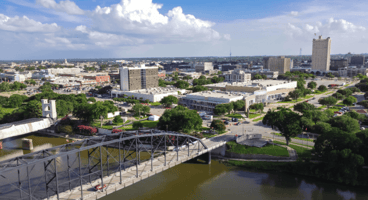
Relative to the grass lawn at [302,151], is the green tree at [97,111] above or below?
above

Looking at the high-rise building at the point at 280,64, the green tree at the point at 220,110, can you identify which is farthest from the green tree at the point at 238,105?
the high-rise building at the point at 280,64

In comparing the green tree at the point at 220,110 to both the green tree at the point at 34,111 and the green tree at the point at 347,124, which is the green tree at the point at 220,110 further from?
the green tree at the point at 34,111

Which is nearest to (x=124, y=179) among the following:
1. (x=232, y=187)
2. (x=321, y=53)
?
(x=232, y=187)

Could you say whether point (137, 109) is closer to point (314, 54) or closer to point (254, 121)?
point (254, 121)

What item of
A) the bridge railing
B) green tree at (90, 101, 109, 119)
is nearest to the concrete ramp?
green tree at (90, 101, 109, 119)

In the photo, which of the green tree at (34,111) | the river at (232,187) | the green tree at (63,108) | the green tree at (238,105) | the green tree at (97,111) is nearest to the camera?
the river at (232,187)
